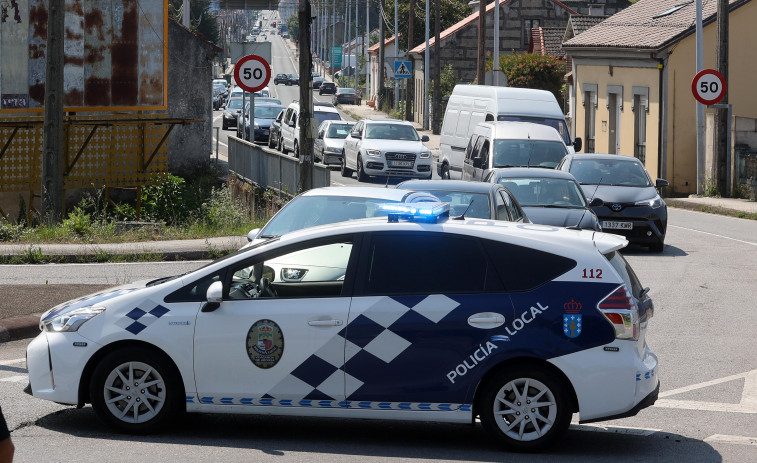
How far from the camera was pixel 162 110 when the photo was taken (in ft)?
85.2

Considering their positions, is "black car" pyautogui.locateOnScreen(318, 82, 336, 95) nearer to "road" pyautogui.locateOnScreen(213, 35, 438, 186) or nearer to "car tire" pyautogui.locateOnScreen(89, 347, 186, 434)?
"road" pyautogui.locateOnScreen(213, 35, 438, 186)

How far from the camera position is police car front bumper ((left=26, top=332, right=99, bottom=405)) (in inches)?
295

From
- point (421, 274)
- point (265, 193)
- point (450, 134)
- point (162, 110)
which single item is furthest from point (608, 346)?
point (450, 134)

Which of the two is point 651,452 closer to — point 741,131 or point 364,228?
point 364,228

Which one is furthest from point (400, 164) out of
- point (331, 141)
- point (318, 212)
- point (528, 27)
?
point (528, 27)

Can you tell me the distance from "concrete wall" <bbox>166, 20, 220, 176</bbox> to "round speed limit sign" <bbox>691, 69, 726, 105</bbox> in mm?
12664

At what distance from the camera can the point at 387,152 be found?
3275 cm

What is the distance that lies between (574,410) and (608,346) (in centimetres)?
45

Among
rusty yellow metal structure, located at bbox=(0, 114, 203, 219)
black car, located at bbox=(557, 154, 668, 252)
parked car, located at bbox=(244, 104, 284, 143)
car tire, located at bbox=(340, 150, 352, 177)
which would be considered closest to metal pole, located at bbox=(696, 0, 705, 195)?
car tire, located at bbox=(340, 150, 352, 177)

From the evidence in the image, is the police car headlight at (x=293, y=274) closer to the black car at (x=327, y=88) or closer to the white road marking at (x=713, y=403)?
the white road marking at (x=713, y=403)

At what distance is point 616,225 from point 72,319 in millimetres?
13290

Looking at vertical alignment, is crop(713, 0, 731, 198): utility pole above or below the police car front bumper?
above

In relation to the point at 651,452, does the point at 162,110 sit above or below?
above

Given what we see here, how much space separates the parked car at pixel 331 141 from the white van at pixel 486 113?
7.24 meters
